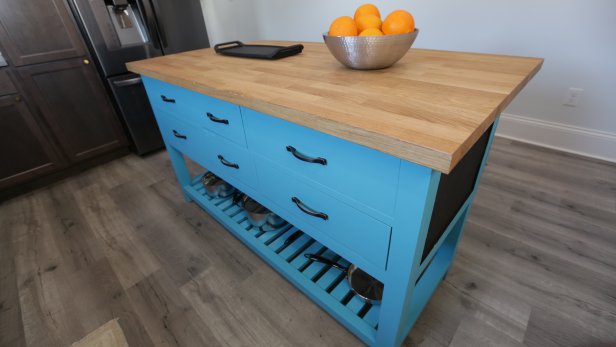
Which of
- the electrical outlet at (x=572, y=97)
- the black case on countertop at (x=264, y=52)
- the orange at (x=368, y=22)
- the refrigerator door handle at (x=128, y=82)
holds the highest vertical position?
the orange at (x=368, y=22)

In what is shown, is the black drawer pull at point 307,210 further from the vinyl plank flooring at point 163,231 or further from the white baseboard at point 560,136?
the white baseboard at point 560,136

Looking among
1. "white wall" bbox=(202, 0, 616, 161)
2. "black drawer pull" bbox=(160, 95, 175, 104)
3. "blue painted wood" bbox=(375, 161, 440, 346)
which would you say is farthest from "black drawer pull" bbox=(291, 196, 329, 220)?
"white wall" bbox=(202, 0, 616, 161)

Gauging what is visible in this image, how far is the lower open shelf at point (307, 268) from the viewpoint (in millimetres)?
988

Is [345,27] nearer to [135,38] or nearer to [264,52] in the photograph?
[264,52]

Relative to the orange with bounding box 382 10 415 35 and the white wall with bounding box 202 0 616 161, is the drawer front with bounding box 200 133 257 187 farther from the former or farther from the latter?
the white wall with bounding box 202 0 616 161

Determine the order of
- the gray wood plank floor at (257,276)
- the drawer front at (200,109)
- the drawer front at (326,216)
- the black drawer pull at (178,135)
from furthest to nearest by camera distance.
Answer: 1. the black drawer pull at (178,135)
2. the gray wood plank floor at (257,276)
3. the drawer front at (200,109)
4. the drawer front at (326,216)

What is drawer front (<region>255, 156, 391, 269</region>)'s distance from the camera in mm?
699

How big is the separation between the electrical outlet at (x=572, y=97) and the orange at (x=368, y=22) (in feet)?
6.13

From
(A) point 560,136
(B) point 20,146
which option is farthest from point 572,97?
(B) point 20,146

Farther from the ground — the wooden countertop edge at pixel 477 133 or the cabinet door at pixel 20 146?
the wooden countertop edge at pixel 477 133

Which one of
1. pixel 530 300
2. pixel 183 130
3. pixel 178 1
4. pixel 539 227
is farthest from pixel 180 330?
pixel 178 1

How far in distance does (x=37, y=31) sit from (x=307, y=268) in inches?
86.5

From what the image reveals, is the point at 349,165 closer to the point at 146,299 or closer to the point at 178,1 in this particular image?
the point at 146,299

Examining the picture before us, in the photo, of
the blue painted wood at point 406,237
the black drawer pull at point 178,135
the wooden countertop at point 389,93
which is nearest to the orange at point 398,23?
the wooden countertop at point 389,93
